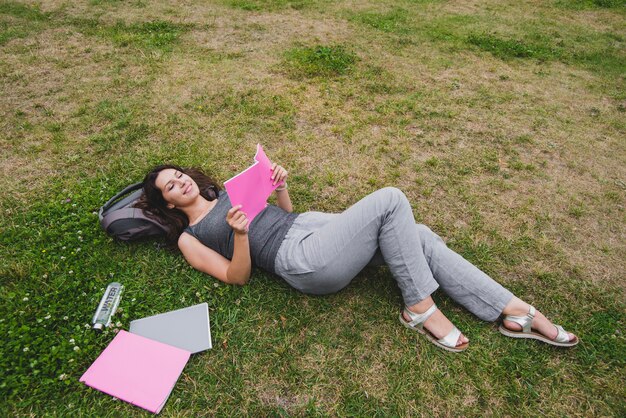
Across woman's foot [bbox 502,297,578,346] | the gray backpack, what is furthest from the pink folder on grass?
woman's foot [bbox 502,297,578,346]

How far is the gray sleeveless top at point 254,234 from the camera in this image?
8.92ft

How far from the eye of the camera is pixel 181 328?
267cm

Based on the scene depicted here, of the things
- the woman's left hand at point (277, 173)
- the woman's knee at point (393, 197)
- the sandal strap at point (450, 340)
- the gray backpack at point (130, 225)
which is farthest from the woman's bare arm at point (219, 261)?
the sandal strap at point (450, 340)

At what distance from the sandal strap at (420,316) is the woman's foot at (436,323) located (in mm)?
14

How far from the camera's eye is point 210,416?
7.47 ft

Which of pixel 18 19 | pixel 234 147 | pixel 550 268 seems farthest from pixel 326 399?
pixel 18 19

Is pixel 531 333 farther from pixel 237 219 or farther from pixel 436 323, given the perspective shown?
pixel 237 219

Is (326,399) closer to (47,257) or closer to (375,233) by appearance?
(375,233)

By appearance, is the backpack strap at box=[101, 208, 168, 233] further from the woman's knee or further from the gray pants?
the woman's knee

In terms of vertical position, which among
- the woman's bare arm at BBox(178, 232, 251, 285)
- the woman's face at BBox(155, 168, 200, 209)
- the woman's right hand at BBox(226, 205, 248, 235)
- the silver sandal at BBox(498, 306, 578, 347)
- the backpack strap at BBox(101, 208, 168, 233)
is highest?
the woman's right hand at BBox(226, 205, 248, 235)

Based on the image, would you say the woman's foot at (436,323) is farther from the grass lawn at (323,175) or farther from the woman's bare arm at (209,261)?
the woman's bare arm at (209,261)

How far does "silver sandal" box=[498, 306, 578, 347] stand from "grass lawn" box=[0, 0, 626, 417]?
0.07 meters

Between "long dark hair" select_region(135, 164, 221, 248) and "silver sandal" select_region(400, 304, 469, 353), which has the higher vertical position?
"long dark hair" select_region(135, 164, 221, 248)

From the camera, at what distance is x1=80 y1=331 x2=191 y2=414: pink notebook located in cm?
231
